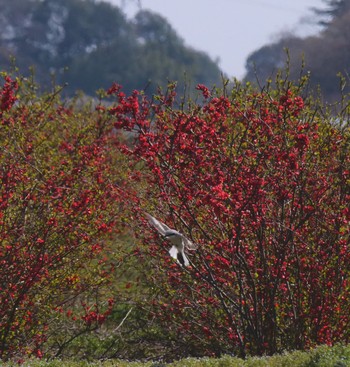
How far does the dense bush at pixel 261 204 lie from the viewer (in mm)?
7258

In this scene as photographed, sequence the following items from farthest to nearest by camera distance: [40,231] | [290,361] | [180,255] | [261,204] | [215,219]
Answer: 1. [40,231]
2. [215,219]
3. [261,204]
4. [180,255]
5. [290,361]

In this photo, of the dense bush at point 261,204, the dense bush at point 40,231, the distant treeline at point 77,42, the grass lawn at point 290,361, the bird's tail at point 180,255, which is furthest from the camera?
the distant treeline at point 77,42

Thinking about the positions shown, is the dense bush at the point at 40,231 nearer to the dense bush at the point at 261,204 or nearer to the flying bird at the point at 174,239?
the dense bush at the point at 261,204

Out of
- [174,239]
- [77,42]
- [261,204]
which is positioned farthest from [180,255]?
[77,42]

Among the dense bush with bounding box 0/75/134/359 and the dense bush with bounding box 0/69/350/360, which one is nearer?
the dense bush with bounding box 0/69/350/360

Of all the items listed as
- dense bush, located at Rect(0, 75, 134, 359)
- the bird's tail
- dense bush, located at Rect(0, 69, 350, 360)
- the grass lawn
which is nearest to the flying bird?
the bird's tail

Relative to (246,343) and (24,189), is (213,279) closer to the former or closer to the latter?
(246,343)

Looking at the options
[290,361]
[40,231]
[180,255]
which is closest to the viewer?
[290,361]

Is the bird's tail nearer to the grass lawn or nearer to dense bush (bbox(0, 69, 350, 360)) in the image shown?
dense bush (bbox(0, 69, 350, 360))

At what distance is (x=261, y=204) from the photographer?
7359 mm

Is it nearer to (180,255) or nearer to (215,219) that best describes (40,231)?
(215,219)

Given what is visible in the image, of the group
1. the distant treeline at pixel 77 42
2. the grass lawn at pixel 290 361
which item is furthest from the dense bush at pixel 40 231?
the distant treeline at pixel 77 42

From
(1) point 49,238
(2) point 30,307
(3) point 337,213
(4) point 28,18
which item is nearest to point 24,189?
(1) point 49,238

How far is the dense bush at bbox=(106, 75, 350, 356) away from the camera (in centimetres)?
726
